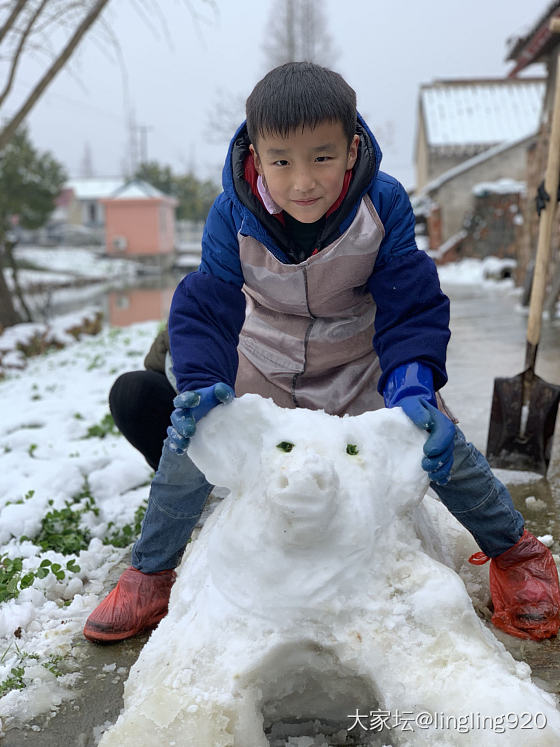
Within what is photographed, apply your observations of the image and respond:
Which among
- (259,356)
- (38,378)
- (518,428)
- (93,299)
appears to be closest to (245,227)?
(259,356)

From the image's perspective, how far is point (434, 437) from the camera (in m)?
1.60

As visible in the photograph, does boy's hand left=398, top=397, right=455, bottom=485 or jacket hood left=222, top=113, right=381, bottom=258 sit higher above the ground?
jacket hood left=222, top=113, right=381, bottom=258

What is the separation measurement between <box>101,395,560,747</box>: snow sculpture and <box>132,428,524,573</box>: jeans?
0.98 ft

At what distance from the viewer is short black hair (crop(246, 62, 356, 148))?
5.67 ft

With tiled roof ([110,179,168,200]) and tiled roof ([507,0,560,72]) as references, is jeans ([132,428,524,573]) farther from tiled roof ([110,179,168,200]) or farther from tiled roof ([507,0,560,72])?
tiled roof ([110,179,168,200])

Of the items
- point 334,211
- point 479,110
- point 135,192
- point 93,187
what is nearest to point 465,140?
point 479,110

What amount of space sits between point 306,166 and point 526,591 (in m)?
1.31

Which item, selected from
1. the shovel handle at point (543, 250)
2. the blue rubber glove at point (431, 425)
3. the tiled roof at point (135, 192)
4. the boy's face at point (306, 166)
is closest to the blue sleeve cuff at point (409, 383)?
the blue rubber glove at point (431, 425)

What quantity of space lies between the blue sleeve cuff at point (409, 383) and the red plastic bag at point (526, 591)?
21.3 inches

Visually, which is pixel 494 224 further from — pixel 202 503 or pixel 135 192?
pixel 135 192

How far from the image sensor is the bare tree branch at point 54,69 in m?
7.27

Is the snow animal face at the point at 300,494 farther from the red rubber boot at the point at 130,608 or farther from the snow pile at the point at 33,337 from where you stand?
the snow pile at the point at 33,337

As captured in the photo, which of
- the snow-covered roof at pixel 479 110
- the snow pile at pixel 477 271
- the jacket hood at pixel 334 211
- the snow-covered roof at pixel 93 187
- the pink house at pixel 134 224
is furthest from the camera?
the snow-covered roof at pixel 93 187

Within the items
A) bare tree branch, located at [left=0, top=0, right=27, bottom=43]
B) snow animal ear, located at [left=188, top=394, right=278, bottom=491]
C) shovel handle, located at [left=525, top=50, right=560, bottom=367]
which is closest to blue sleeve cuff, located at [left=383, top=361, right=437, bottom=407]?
snow animal ear, located at [left=188, top=394, right=278, bottom=491]
